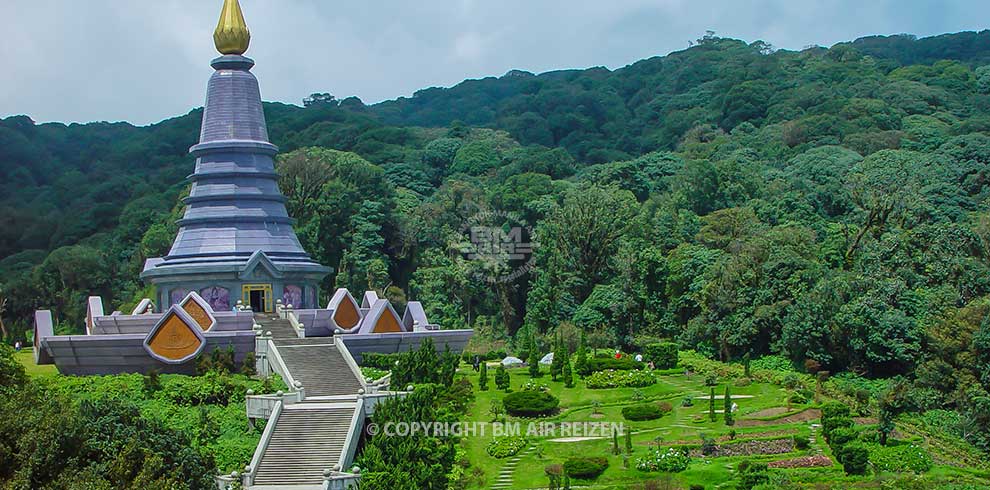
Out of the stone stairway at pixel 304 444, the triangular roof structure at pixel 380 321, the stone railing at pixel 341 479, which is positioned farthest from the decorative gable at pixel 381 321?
the stone railing at pixel 341 479

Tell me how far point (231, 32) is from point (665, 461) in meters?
24.3

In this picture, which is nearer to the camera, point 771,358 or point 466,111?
point 771,358

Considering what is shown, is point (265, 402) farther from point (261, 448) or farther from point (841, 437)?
point (841, 437)

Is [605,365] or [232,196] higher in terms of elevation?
[232,196]

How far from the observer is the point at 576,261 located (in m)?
54.0

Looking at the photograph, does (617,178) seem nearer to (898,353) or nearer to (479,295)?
(479,295)

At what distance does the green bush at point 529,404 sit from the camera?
34.3 m

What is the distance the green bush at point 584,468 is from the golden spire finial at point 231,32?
2297 centimetres

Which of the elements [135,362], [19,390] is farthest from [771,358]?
[19,390]

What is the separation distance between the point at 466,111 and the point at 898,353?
300ft

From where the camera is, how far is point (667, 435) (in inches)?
1250

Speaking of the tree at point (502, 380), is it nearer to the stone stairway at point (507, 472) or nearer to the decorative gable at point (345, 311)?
the stone stairway at point (507, 472)

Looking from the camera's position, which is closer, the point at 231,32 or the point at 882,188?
the point at 231,32

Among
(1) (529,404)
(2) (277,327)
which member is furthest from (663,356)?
(2) (277,327)
